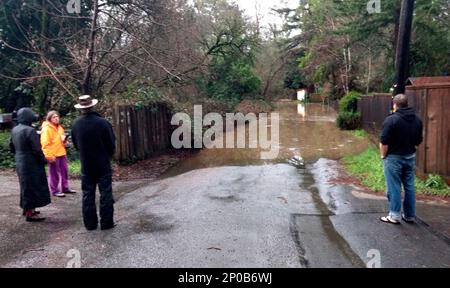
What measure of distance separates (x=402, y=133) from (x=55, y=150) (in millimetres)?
6220

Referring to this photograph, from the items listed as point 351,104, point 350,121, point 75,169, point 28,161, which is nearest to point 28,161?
point 28,161

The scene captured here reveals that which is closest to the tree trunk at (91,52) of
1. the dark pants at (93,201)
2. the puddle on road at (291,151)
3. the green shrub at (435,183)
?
the puddle on road at (291,151)

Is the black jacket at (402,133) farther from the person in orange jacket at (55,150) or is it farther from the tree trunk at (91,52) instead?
the tree trunk at (91,52)

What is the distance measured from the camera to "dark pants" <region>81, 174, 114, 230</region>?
19.5ft

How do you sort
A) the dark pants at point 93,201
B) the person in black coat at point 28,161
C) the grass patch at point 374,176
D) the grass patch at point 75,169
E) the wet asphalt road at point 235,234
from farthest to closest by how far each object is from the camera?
the grass patch at point 75,169, the grass patch at point 374,176, the person in black coat at point 28,161, the dark pants at point 93,201, the wet asphalt road at point 235,234

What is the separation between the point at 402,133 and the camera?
6.00 meters

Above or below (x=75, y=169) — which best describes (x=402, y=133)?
above

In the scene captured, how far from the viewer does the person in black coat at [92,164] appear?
5957 millimetres

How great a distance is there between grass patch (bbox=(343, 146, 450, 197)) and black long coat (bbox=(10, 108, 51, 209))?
6168 millimetres

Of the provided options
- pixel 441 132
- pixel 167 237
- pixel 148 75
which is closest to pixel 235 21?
pixel 148 75

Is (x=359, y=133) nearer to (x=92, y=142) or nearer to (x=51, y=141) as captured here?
(x=51, y=141)

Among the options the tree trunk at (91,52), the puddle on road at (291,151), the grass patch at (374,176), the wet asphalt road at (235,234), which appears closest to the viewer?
the wet asphalt road at (235,234)

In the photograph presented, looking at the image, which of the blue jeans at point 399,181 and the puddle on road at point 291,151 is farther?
the puddle on road at point 291,151
